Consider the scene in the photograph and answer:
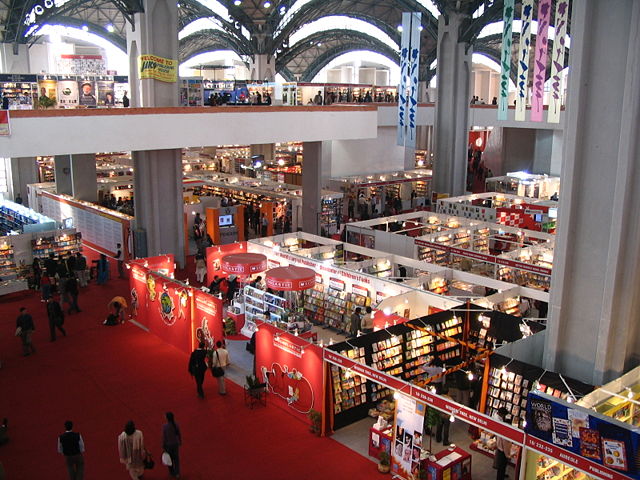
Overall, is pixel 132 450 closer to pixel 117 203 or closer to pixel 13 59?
pixel 117 203

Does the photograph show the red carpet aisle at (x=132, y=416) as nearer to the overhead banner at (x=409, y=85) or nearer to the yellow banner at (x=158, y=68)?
the yellow banner at (x=158, y=68)

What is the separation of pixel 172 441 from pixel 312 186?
15003mm

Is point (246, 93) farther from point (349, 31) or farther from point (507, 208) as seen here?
point (349, 31)

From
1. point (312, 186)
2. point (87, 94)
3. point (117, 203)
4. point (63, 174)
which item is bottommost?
point (117, 203)

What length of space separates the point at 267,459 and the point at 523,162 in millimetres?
33772

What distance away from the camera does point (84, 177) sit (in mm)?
24016

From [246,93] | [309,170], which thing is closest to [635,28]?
[309,170]

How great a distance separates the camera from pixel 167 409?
10.5 meters

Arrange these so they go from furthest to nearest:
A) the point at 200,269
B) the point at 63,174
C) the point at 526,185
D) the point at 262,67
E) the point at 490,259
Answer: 1. the point at 262,67
2. the point at 526,185
3. the point at 63,174
4. the point at 200,269
5. the point at 490,259

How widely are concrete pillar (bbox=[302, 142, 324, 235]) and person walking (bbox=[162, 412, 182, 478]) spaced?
14601 mm

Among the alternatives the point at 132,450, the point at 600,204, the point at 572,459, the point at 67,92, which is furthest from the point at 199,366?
the point at 67,92

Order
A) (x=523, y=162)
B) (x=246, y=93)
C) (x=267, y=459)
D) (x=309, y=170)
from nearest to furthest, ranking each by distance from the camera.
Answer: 1. (x=267, y=459)
2. (x=309, y=170)
3. (x=246, y=93)
4. (x=523, y=162)

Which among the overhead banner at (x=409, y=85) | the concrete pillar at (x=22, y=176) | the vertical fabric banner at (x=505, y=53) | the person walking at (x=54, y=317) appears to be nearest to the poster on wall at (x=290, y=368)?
the person walking at (x=54, y=317)

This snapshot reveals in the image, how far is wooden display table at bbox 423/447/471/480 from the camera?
26.8ft
